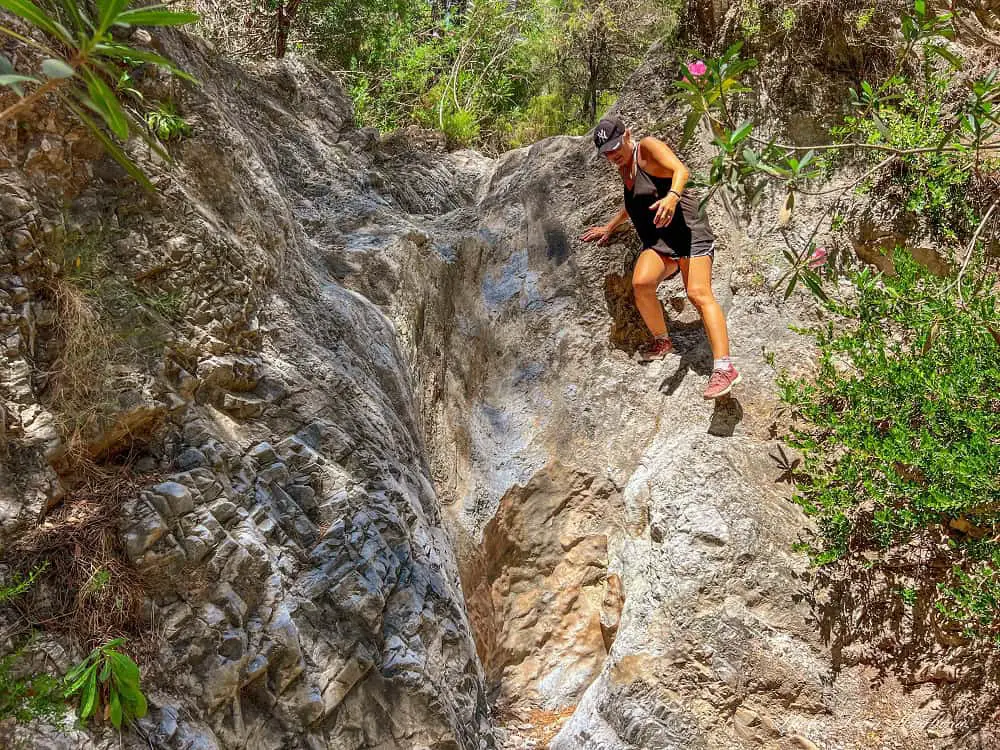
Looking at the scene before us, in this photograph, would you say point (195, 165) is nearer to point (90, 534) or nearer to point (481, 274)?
point (90, 534)

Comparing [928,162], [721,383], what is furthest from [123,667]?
[928,162]

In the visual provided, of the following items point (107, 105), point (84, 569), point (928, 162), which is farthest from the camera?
point (928, 162)

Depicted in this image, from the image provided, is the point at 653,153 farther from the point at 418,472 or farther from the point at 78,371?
the point at 78,371

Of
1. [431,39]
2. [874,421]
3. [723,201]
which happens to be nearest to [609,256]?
[723,201]

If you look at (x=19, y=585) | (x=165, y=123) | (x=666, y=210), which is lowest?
(x=666, y=210)

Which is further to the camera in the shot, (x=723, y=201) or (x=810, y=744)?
(x=723, y=201)

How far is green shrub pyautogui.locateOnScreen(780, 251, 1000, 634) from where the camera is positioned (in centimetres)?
278

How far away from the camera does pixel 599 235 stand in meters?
5.14

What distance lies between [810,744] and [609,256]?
132 inches

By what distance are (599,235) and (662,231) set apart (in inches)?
38.4

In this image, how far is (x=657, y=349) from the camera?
4602mm

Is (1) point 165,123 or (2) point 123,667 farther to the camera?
(1) point 165,123

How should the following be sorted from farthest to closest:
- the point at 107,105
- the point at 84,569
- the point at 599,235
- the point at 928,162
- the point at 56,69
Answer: the point at 599,235
the point at 928,162
the point at 84,569
the point at 107,105
the point at 56,69

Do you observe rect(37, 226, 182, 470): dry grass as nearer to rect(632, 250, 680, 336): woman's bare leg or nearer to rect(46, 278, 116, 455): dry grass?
rect(46, 278, 116, 455): dry grass
